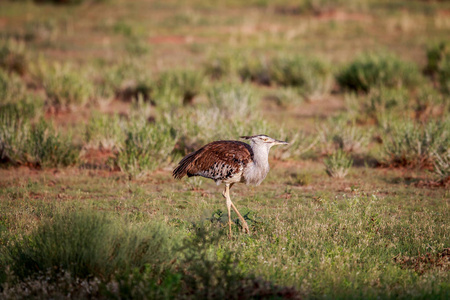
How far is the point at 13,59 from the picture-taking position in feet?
64.8

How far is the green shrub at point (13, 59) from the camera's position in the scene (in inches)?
A: 770

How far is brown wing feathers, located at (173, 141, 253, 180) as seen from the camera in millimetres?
6691

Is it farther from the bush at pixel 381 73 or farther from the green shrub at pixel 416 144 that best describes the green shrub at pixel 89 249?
the bush at pixel 381 73

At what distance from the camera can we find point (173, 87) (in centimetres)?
1609

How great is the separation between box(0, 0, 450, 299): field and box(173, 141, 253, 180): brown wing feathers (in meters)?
0.66

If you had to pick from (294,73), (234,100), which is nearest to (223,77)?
(294,73)

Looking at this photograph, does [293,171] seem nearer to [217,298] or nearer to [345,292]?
[345,292]

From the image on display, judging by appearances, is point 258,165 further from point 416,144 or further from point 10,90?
point 10,90

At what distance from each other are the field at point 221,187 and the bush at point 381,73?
0.06 meters

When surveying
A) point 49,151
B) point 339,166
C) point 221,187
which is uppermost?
point 339,166

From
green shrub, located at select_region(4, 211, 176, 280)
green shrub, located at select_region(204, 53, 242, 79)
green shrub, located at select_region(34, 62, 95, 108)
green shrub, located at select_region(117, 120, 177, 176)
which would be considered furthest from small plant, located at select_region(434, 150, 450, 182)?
green shrub, located at select_region(204, 53, 242, 79)

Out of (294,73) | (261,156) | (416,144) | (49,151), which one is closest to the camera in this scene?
(261,156)

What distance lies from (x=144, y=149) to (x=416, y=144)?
5.87 m

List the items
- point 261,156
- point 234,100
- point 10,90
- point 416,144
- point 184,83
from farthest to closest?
point 184,83 → point 10,90 → point 234,100 → point 416,144 → point 261,156
